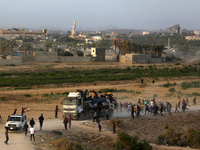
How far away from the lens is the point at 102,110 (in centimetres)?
2514

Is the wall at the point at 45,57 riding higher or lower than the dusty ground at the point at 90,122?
higher

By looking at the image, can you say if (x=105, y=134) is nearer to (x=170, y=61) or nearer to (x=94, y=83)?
(x=94, y=83)

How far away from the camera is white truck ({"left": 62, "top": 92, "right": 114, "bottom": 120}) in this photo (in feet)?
76.5

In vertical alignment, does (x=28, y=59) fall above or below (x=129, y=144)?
above

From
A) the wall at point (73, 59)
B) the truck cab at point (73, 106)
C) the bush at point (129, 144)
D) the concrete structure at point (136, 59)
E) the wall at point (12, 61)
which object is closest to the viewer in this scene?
the bush at point (129, 144)

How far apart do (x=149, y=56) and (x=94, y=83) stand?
134ft

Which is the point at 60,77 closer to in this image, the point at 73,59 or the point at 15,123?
the point at 73,59

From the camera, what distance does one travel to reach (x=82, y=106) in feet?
78.9

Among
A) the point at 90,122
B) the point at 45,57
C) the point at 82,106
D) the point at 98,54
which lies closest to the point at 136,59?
the point at 98,54

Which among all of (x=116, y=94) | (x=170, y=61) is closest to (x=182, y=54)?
(x=170, y=61)

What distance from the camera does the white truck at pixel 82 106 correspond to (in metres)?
23.3

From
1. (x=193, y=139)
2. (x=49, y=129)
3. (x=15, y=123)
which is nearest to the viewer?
(x=15, y=123)

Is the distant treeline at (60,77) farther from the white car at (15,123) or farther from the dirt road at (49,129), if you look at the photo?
the white car at (15,123)

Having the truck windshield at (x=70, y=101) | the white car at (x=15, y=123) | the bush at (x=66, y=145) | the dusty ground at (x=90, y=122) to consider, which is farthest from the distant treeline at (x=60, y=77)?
the bush at (x=66, y=145)
